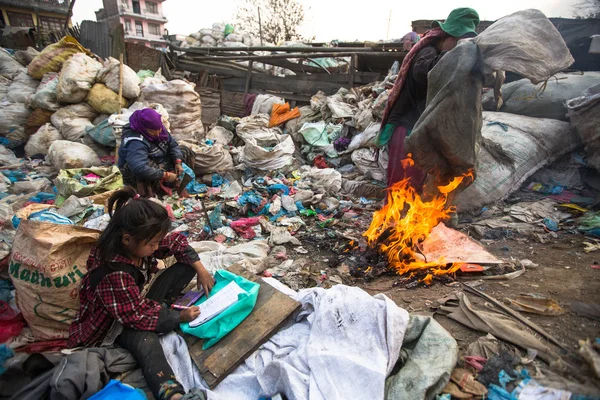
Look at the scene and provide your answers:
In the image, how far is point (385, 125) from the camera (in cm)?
390

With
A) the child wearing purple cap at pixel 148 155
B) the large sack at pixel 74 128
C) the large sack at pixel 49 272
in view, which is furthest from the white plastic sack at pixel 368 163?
the large sack at pixel 74 128

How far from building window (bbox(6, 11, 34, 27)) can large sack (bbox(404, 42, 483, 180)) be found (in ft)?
97.5

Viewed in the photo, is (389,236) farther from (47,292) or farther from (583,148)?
(583,148)

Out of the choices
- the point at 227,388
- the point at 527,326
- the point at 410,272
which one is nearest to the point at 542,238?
the point at 410,272

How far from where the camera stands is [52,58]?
6.90 metres

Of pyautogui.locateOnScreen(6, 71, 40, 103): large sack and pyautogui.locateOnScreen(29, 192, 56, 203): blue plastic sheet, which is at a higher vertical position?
pyautogui.locateOnScreen(6, 71, 40, 103): large sack

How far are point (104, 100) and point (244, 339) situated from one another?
6.10m

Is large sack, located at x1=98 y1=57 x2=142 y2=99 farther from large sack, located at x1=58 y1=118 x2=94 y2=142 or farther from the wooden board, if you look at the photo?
the wooden board

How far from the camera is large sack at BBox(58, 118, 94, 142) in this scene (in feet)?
19.8

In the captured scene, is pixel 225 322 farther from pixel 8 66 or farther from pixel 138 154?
pixel 8 66

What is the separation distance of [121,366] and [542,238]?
3741 mm

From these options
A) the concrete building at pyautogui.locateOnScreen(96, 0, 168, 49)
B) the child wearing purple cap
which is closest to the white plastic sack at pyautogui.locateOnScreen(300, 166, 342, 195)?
the child wearing purple cap

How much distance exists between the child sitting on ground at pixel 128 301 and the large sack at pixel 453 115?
2388mm

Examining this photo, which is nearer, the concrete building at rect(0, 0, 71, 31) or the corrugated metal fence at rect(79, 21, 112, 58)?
the corrugated metal fence at rect(79, 21, 112, 58)
